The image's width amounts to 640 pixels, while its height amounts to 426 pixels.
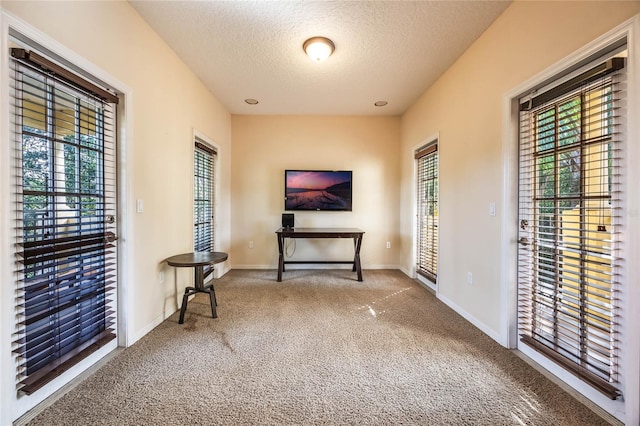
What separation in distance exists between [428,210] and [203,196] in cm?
320

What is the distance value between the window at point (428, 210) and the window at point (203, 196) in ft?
10.1

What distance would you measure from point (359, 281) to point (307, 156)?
7.37 feet

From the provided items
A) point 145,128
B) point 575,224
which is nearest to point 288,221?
point 145,128

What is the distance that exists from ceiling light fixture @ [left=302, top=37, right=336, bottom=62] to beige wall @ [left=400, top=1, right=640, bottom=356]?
1.35 meters

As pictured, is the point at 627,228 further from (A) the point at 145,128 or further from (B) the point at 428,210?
(A) the point at 145,128

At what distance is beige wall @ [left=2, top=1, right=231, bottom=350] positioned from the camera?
5.28 feet

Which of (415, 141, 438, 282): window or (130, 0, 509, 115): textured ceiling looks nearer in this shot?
(130, 0, 509, 115): textured ceiling

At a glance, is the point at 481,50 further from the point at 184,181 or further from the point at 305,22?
the point at 184,181

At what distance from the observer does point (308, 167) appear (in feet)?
14.8

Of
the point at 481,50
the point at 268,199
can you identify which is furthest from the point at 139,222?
the point at 481,50

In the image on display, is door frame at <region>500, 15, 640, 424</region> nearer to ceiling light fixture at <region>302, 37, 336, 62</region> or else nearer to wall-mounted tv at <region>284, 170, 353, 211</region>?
ceiling light fixture at <region>302, 37, 336, 62</region>

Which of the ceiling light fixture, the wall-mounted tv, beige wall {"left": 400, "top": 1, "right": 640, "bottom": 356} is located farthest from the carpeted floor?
the ceiling light fixture

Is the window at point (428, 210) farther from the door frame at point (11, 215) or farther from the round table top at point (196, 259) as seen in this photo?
the door frame at point (11, 215)

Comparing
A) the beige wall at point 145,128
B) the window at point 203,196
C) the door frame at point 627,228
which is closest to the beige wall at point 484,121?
the door frame at point 627,228
